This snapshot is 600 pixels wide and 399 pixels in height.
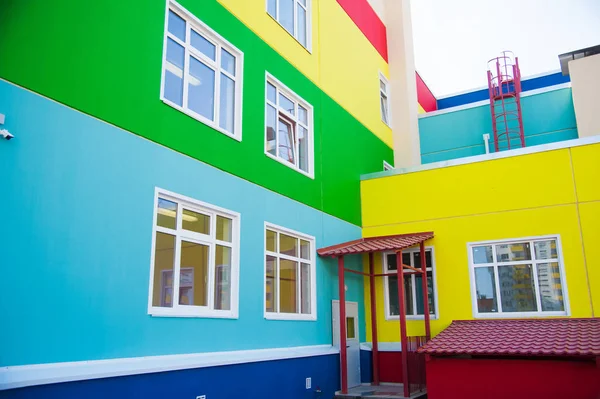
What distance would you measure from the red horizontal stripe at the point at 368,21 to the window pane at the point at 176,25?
5.76m

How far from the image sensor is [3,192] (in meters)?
4.79

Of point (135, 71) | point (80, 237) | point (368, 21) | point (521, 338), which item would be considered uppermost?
point (368, 21)

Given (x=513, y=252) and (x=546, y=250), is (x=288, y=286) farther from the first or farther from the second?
(x=546, y=250)

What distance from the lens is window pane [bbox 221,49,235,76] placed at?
8.09 meters

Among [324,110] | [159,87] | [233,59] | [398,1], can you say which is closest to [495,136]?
[398,1]

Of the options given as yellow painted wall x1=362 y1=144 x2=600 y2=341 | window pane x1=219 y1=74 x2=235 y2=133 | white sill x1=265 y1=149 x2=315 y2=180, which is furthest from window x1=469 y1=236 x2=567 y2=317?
window pane x1=219 y1=74 x2=235 y2=133

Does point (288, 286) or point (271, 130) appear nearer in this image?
point (288, 286)

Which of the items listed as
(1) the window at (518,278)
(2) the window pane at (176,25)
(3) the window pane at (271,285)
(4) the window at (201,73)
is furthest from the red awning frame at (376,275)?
(2) the window pane at (176,25)

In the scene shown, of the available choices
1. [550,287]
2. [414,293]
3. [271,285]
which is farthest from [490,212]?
[271,285]

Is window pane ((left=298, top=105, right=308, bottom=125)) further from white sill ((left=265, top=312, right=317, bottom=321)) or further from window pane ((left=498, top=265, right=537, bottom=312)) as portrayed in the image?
window pane ((left=498, top=265, right=537, bottom=312))

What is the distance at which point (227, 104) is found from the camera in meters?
8.06

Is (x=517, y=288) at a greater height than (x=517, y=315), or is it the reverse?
(x=517, y=288)

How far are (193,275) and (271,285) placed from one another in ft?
6.05

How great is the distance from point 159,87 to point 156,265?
2.22m
